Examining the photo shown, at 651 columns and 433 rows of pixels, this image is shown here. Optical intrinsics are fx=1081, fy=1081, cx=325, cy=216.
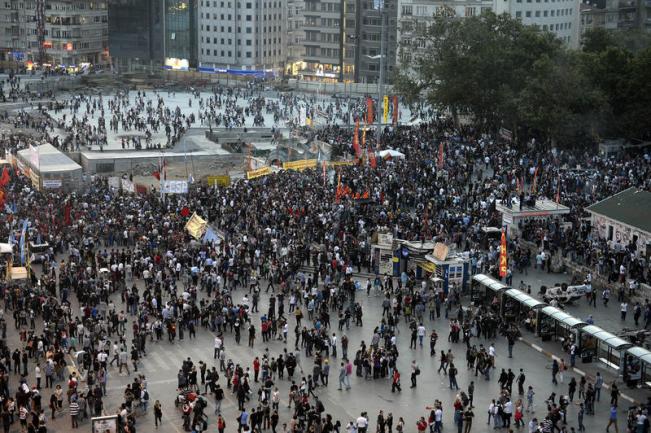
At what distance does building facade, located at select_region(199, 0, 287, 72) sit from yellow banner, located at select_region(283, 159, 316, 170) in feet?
279

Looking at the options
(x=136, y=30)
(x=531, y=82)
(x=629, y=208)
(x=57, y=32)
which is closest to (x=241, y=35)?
(x=136, y=30)

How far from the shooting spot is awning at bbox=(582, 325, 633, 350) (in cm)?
3966

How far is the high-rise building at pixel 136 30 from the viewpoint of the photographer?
534 ft

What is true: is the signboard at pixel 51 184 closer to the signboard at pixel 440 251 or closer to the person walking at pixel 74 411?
the signboard at pixel 440 251

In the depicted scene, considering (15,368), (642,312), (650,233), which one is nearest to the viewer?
(15,368)

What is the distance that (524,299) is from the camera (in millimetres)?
44812

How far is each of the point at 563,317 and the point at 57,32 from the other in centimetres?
13291

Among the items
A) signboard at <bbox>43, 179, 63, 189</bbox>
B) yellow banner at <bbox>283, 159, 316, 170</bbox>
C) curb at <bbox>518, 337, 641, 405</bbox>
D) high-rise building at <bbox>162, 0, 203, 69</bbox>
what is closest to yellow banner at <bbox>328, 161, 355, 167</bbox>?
yellow banner at <bbox>283, 159, 316, 170</bbox>

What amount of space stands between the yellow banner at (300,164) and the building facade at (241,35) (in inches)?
3352

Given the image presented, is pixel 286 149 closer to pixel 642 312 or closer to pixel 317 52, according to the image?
pixel 642 312

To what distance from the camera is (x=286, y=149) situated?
266 ft

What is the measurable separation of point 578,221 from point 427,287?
13025mm

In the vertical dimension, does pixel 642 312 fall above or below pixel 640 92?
below

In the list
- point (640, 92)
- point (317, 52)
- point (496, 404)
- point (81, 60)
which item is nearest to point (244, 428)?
point (496, 404)
